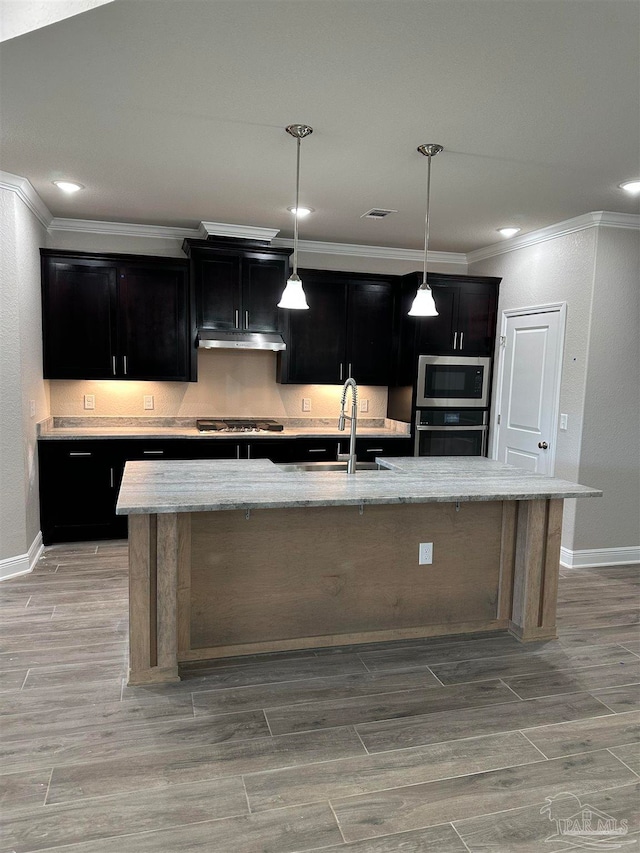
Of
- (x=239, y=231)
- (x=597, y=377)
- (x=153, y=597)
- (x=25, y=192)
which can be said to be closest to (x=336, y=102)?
(x=153, y=597)

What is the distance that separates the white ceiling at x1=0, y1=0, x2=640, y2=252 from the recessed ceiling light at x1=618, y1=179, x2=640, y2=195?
79 millimetres

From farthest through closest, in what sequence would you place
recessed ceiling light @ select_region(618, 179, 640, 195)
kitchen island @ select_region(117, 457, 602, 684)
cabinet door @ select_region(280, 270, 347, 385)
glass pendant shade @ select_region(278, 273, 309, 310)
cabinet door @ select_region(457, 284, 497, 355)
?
cabinet door @ select_region(457, 284, 497, 355)
cabinet door @ select_region(280, 270, 347, 385)
recessed ceiling light @ select_region(618, 179, 640, 195)
glass pendant shade @ select_region(278, 273, 309, 310)
kitchen island @ select_region(117, 457, 602, 684)

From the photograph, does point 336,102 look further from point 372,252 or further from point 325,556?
point 372,252

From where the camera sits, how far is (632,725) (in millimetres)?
2561

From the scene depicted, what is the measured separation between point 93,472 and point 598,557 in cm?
406

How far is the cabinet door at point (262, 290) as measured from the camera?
17.1 ft

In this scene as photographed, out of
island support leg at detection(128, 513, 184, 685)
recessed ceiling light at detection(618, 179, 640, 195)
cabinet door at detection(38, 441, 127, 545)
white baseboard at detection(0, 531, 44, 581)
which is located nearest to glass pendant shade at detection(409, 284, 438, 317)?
recessed ceiling light at detection(618, 179, 640, 195)

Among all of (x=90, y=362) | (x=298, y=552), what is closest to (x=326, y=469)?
(x=298, y=552)

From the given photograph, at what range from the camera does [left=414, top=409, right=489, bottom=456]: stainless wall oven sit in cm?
558

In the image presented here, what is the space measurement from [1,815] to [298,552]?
1.58 m

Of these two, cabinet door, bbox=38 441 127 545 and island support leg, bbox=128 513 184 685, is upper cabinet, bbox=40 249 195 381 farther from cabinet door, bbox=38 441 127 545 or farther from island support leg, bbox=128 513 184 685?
island support leg, bbox=128 513 184 685

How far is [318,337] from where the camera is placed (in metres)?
5.57

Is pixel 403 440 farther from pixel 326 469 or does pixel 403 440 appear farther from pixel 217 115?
pixel 217 115

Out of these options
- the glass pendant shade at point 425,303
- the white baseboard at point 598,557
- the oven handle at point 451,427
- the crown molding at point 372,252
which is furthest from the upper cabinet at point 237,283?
the white baseboard at point 598,557
